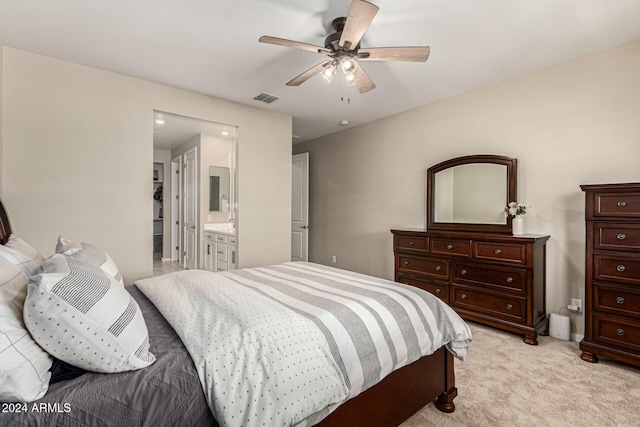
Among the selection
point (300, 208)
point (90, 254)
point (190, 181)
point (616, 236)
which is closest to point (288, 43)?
point (90, 254)

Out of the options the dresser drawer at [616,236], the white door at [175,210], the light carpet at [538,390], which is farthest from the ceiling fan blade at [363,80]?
the white door at [175,210]

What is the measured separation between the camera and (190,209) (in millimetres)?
5809

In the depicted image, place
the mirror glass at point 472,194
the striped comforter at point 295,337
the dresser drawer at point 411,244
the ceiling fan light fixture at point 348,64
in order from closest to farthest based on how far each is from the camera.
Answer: the striped comforter at point 295,337 < the ceiling fan light fixture at point 348,64 < the mirror glass at point 472,194 < the dresser drawer at point 411,244

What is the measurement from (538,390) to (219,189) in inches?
196

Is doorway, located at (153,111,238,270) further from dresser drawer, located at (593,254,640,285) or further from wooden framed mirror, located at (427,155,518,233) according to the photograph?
dresser drawer, located at (593,254,640,285)

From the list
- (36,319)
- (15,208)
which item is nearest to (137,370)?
(36,319)

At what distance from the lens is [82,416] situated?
85 cm

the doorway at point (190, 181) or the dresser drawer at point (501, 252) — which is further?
the doorway at point (190, 181)

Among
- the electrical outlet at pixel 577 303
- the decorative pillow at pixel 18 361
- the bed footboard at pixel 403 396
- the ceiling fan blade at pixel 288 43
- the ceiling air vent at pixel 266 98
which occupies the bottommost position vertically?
the bed footboard at pixel 403 396

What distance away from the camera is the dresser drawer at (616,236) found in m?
2.16

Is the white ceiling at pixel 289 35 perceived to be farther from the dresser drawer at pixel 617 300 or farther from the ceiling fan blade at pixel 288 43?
the dresser drawer at pixel 617 300

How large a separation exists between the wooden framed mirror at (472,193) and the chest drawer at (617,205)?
83cm

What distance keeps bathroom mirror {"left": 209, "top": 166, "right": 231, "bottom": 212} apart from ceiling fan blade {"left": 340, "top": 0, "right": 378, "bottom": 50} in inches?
154

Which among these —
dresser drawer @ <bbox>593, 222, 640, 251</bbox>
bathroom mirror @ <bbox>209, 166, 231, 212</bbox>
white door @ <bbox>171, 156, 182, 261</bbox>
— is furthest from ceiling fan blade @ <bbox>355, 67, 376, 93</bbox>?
white door @ <bbox>171, 156, 182, 261</bbox>
